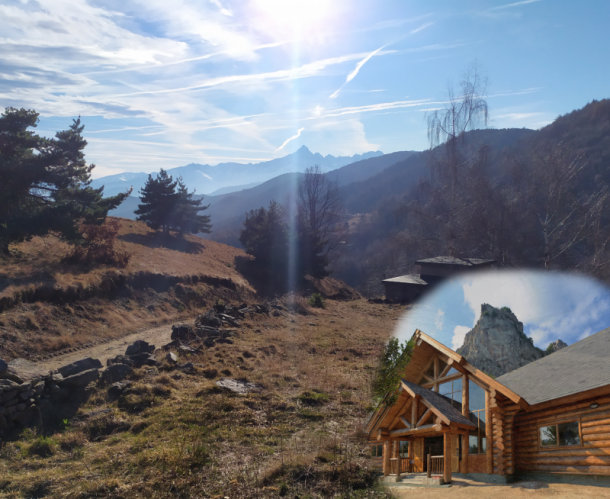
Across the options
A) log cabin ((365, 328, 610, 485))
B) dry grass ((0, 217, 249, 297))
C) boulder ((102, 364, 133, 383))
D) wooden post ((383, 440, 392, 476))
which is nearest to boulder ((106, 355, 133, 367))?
boulder ((102, 364, 133, 383))

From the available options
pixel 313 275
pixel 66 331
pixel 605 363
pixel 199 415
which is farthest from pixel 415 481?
pixel 313 275

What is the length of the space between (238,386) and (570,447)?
9809 millimetres

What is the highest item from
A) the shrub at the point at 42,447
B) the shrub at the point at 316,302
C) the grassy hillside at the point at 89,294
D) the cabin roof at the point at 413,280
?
the cabin roof at the point at 413,280

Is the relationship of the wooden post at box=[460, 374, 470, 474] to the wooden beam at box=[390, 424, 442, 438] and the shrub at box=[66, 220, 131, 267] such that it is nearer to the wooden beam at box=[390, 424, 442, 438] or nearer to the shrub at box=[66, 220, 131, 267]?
the wooden beam at box=[390, 424, 442, 438]

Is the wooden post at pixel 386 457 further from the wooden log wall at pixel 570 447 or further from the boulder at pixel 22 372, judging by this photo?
the boulder at pixel 22 372

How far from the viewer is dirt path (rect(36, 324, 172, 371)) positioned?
15016mm

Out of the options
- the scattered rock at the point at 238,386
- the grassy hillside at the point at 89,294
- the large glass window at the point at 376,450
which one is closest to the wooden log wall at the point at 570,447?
the large glass window at the point at 376,450

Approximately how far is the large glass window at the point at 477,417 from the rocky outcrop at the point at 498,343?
2.48 feet

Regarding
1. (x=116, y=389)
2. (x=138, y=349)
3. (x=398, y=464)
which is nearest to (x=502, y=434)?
(x=398, y=464)

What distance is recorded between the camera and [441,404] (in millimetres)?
7828

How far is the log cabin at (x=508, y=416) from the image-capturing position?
22.7 ft

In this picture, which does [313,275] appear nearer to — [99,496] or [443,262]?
[443,262]

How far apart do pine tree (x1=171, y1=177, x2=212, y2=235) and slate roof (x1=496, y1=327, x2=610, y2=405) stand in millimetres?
39266

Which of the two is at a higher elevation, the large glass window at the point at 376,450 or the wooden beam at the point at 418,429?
the wooden beam at the point at 418,429
